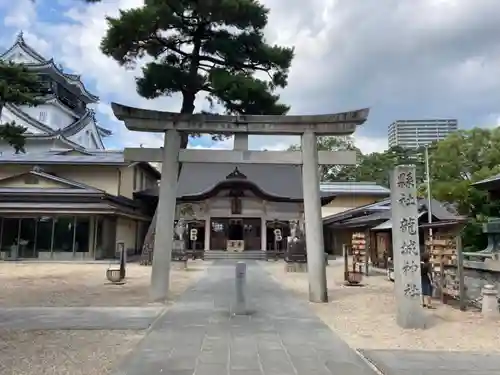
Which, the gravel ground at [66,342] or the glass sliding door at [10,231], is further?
the glass sliding door at [10,231]

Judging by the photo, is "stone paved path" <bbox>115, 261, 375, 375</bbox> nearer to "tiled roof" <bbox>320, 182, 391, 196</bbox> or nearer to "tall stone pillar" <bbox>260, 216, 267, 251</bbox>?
"tall stone pillar" <bbox>260, 216, 267, 251</bbox>

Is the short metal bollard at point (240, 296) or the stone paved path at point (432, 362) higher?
the short metal bollard at point (240, 296)


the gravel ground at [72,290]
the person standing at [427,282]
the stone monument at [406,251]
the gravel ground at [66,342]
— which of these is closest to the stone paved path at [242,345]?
the gravel ground at [66,342]

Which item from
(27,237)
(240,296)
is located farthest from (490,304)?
(27,237)

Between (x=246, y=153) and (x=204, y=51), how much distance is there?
9435 mm

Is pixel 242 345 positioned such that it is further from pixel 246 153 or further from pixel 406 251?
pixel 246 153

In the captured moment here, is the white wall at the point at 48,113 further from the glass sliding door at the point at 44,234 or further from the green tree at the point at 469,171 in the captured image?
the green tree at the point at 469,171

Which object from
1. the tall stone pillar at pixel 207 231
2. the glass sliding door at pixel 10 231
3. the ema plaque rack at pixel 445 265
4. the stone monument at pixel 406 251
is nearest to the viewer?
the stone monument at pixel 406 251

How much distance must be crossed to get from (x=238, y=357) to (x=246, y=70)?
Answer: 49.1 feet

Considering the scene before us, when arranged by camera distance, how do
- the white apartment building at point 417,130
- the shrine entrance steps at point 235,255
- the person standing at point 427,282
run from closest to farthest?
the person standing at point 427,282 < the shrine entrance steps at point 235,255 < the white apartment building at point 417,130

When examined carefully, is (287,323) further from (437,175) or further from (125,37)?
(437,175)

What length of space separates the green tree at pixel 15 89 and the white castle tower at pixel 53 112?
80.9 feet

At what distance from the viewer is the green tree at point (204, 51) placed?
16906mm

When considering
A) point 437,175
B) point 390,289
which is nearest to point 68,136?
point 437,175
